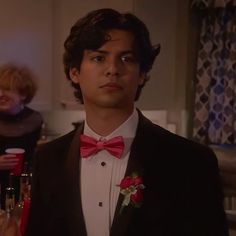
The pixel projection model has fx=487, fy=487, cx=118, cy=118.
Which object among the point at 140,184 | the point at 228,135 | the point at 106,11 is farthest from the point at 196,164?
the point at 228,135

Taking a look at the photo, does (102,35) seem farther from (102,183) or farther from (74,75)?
(102,183)

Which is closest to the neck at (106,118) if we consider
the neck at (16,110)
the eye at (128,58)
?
the eye at (128,58)

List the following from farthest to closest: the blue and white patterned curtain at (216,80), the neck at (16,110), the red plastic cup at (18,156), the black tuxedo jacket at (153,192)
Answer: the blue and white patterned curtain at (216,80) < the neck at (16,110) < the red plastic cup at (18,156) < the black tuxedo jacket at (153,192)

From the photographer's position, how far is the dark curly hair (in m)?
1.01

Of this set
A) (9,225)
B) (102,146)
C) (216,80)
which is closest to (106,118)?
(102,146)

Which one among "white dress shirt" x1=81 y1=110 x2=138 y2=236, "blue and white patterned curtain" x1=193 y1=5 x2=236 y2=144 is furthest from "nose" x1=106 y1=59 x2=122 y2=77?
"blue and white patterned curtain" x1=193 y1=5 x2=236 y2=144

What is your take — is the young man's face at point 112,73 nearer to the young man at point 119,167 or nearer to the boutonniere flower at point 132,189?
the young man at point 119,167

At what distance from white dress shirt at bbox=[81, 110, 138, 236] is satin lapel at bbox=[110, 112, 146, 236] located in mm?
14

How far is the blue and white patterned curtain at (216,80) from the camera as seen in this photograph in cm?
292

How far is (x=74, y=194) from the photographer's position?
1.02 m

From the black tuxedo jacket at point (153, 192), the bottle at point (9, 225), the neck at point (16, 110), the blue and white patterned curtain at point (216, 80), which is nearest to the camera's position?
the black tuxedo jacket at point (153, 192)

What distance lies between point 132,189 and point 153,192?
0.15 ft

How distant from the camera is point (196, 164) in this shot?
0.99 m

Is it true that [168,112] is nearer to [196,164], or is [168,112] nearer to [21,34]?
[21,34]
